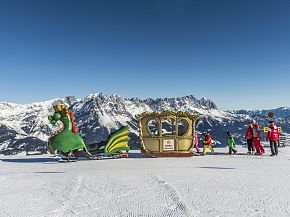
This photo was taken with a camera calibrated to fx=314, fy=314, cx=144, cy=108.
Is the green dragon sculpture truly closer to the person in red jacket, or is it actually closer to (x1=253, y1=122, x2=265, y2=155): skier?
(x1=253, y1=122, x2=265, y2=155): skier

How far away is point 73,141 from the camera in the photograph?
613 inches

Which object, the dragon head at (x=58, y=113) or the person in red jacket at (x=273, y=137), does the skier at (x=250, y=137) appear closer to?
the person in red jacket at (x=273, y=137)

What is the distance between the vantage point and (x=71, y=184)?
8.30m

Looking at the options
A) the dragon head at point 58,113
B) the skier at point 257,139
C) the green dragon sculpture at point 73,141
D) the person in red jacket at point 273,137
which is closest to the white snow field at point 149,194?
the green dragon sculpture at point 73,141

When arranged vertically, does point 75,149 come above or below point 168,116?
below

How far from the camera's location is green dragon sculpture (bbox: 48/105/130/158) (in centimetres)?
1537

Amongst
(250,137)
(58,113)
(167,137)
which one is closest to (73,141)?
(58,113)

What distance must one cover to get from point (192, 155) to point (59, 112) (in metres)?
7.39

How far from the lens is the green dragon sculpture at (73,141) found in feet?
50.4

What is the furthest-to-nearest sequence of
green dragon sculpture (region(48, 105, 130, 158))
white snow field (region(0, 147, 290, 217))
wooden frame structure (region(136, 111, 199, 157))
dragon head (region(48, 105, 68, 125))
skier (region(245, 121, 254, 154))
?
skier (region(245, 121, 254, 154)), wooden frame structure (region(136, 111, 199, 157)), dragon head (region(48, 105, 68, 125)), green dragon sculpture (region(48, 105, 130, 158)), white snow field (region(0, 147, 290, 217))

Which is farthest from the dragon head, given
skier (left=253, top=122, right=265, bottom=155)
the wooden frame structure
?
skier (left=253, top=122, right=265, bottom=155)

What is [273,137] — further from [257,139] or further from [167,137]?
[167,137]

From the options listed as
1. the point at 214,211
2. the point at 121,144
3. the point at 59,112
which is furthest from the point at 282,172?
the point at 59,112

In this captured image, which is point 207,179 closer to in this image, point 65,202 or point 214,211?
point 214,211
